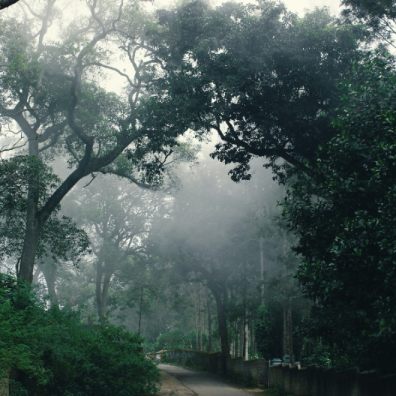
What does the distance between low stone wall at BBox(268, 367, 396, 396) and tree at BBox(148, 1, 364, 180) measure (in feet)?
21.0

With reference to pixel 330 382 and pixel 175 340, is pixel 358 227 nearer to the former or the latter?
pixel 330 382

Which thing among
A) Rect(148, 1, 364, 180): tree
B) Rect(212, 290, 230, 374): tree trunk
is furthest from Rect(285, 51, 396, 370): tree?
Rect(212, 290, 230, 374): tree trunk

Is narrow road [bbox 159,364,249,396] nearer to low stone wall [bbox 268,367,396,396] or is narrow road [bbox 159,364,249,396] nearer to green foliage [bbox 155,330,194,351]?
low stone wall [bbox 268,367,396,396]

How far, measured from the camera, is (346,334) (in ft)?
39.5

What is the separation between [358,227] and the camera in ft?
34.1

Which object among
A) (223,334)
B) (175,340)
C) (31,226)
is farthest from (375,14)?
(175,340)

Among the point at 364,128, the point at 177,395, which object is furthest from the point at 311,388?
the point at 364,128

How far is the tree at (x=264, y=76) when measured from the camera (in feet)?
55.9

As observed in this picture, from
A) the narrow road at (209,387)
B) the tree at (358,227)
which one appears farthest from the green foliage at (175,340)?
the tree at (358,227)

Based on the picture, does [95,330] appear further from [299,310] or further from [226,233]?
[226,233]

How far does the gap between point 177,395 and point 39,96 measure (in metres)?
13.6

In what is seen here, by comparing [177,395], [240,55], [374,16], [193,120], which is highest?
[374,16]

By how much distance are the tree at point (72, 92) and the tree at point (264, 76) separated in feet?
11.6

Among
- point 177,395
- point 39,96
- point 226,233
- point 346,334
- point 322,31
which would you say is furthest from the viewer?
point 226,233
